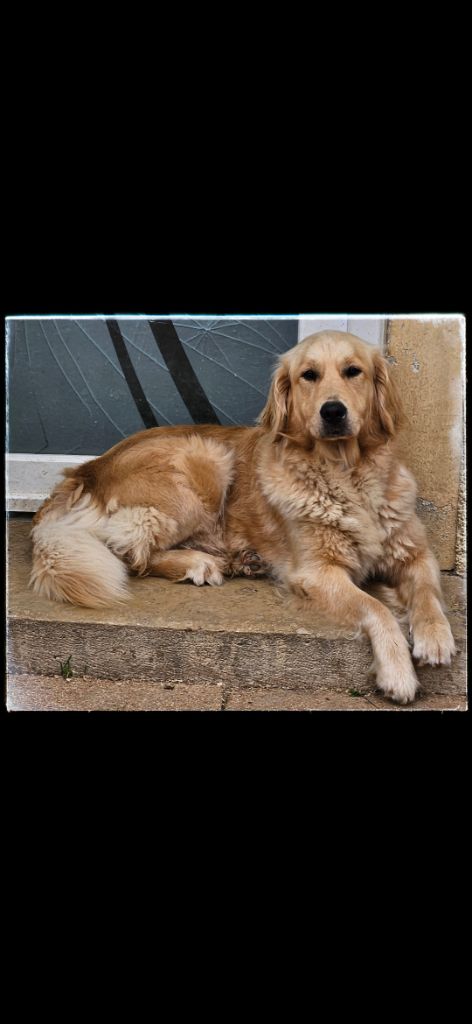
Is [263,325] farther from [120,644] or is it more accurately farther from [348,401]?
[120,644]

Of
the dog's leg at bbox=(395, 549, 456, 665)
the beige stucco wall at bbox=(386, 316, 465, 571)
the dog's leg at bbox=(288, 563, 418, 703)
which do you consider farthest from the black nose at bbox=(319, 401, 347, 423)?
the dog's leg at bbox=(395, 549, 456, 665)

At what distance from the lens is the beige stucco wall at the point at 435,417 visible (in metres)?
4.51

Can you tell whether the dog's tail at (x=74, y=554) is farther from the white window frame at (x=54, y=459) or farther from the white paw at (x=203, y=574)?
the white paw at (x=203, y=574)

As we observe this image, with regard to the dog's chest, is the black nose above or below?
above

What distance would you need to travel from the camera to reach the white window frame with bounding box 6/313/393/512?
4.25 metres

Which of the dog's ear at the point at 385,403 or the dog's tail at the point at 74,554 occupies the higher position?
the dog's ear at the point at 385,403

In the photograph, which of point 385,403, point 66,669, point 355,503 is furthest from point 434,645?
point 66,669

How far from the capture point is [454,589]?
465cm

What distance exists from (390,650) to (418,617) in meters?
0.29

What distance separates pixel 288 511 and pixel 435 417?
88 cm

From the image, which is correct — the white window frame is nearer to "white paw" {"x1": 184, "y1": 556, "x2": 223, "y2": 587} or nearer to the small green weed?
the small green weed

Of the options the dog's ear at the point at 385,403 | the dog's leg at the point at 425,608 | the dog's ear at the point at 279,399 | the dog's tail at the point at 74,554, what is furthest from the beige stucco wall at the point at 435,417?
the dog's tail at the point at 74,554

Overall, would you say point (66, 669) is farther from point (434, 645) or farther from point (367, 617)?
point (434, 645)

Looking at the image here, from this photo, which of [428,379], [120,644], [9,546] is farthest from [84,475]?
[428,379]
